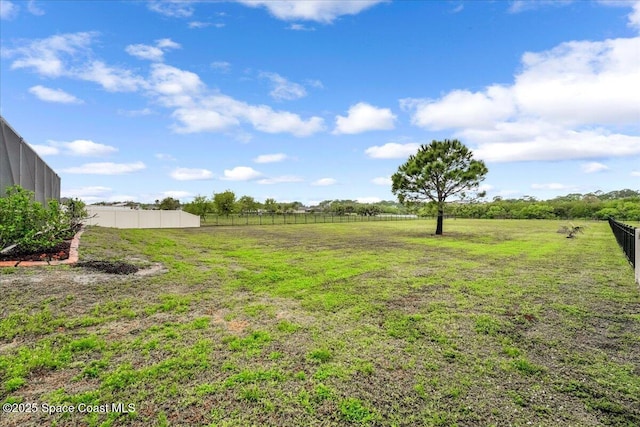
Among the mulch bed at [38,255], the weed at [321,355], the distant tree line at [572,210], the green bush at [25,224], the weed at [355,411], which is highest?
the distant tree line at [572,210]

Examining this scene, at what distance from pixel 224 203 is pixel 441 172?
26640mm

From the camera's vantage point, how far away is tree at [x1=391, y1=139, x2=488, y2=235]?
19.5 m

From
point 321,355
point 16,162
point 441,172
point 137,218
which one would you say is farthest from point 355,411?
point 137,218

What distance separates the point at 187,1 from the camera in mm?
11930

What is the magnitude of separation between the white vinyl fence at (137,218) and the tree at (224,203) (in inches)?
239

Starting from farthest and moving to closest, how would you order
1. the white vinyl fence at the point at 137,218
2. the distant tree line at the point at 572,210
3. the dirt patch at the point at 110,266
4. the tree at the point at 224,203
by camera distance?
the distant tree line at the point at 572,210 < the tree at the point at 224,203 < the white vinyl fence at the point at 137,218 < the dirt patch at the point at 110,266

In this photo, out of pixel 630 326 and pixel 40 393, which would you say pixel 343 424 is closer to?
pixel 40 393

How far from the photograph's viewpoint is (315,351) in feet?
10.8

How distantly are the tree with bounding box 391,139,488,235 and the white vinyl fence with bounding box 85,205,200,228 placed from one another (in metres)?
21.4

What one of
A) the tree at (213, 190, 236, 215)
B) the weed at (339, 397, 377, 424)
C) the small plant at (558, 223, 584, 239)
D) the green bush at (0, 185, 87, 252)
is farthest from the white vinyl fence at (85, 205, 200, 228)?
the small plant at (558, 223, 584, 239)

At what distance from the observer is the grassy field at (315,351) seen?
237 cm

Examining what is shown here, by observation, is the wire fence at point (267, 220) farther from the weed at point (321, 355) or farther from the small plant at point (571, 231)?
the weed at point (321, 355)

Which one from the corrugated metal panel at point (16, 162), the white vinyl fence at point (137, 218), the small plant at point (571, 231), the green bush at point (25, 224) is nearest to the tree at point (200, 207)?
the white vinyl fence at point (137, 218)

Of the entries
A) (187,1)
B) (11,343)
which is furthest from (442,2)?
(11,343)
